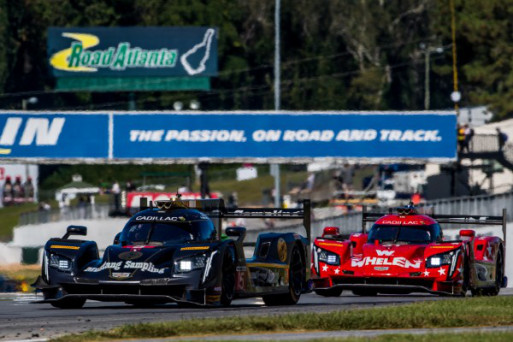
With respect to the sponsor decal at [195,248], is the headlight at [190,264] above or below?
below

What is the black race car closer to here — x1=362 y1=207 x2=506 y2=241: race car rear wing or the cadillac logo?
the cadillac logo

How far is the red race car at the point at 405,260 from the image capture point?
2225cm

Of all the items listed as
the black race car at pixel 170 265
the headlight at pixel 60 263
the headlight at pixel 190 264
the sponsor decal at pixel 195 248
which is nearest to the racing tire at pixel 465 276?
the black race car at pixel 170 265

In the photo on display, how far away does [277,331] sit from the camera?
606 inches

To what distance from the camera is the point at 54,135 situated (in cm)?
5081

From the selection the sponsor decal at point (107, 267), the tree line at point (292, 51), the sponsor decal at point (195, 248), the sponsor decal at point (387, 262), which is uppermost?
the tree line at point (292, 51)

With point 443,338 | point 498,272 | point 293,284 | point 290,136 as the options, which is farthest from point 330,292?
point 290,136

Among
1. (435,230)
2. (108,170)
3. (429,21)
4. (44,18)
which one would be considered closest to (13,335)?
(435,230)

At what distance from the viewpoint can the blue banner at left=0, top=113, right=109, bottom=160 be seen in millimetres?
50594

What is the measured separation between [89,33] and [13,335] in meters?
66.2

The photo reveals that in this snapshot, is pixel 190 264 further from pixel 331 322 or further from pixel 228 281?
pixel 331 322

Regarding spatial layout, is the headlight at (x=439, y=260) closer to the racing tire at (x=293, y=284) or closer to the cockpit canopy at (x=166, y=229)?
the racing tire at (x=293, y=284)

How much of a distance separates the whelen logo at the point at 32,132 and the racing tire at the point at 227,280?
107ft

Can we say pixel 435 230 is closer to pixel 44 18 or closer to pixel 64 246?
pixel 64 246
